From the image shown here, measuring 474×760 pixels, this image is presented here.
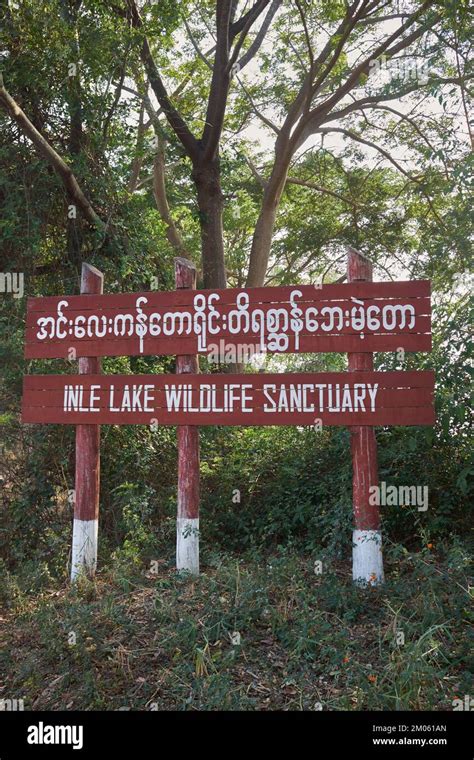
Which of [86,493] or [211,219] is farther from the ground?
[211,219]

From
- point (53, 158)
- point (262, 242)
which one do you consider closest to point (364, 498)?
point (53, 158)

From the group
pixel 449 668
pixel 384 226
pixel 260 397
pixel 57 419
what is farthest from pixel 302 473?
pixel 384 226

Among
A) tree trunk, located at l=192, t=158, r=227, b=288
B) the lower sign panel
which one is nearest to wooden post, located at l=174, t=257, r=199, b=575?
the lower sign panel

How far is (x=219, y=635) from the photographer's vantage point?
17.2ft

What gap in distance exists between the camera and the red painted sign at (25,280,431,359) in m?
6.20

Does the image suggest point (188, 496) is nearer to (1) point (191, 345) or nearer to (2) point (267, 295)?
(1) point (191, 345)

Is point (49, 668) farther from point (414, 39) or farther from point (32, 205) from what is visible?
point (414, 39)

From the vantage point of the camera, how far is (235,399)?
654cm

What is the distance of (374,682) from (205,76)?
13.8 metres

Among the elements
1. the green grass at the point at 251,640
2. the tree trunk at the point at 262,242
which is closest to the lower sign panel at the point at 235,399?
the green grass at the point at 251,640

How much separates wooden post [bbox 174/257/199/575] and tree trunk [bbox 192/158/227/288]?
15.8ft

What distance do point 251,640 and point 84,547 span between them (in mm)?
2378
